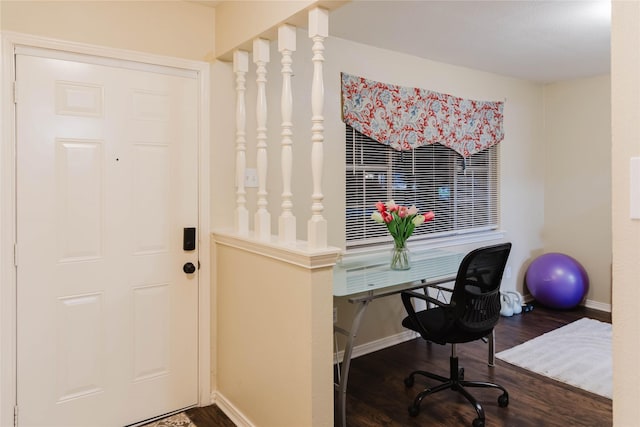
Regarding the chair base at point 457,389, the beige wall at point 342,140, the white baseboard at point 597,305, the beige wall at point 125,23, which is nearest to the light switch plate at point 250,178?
the beige wall at point 342,140

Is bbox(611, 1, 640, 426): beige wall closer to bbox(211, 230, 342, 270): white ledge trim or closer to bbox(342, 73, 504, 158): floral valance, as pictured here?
bbox(211, 230, 342, 270): white ledge trim

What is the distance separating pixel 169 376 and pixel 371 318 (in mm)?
1611

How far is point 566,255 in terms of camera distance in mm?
4785

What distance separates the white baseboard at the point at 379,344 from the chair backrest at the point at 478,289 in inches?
43.3

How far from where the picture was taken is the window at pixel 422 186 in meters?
3.40

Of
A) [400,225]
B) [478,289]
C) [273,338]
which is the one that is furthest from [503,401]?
[273,338]

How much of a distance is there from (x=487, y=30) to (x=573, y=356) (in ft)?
8.43

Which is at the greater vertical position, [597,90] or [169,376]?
[597,90]

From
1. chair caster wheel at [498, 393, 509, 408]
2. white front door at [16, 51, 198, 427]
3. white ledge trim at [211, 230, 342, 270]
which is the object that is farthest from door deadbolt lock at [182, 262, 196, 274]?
chair caster wheel at [498, 393, 509, 408]

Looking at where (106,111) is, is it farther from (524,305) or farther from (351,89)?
(524,305)

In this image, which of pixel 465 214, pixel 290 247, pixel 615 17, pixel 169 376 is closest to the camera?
pixel 615 17

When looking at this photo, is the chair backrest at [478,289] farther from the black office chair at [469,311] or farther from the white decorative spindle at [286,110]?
the white decorative spindle at [286,110]

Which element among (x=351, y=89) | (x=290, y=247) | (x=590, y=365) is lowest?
(x=590, y=365)

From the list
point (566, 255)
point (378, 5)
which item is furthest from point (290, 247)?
point (566, 255)
